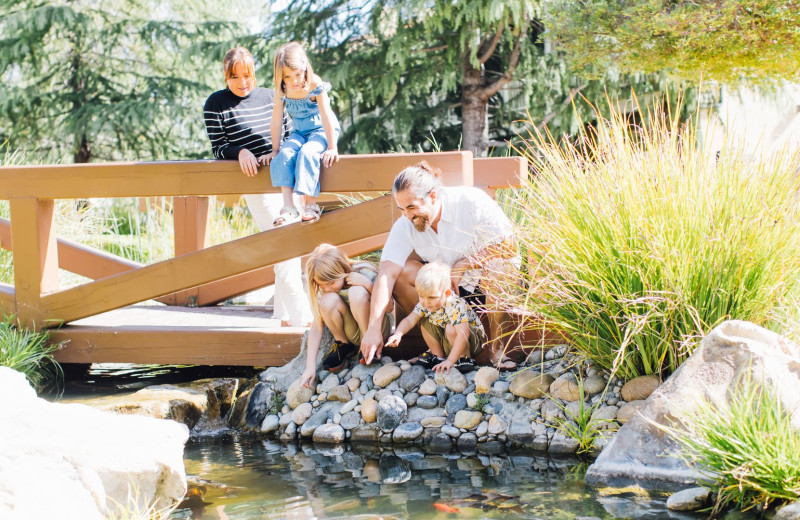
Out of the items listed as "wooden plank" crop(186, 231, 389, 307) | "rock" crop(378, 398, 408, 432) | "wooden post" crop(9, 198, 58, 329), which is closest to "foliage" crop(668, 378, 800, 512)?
"rock" crop(378, 398, 408, 432)

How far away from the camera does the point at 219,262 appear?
5.05 metres

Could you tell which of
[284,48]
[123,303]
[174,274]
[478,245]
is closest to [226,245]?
[174,274]

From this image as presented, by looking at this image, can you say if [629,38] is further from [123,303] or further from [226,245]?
[123,303]

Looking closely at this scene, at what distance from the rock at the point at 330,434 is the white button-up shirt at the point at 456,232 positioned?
3.16 feet

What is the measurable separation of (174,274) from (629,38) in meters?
5.30

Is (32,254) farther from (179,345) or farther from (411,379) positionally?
(411,379)

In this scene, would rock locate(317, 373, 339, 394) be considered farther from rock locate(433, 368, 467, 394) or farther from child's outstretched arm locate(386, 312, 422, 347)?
rock locate(433, 368, 467, 394)

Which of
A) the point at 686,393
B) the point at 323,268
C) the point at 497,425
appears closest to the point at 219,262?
the point at 323,268

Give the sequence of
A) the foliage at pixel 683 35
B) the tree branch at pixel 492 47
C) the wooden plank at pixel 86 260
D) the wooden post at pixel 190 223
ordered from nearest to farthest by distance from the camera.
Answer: the wooden plank at pixel 86 260, the wooden post at pixel 190 223, the foliage at pixel 683 35, the tree branch at pixel 492 47

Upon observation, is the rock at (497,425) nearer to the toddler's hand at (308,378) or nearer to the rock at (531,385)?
the rock at (531,385)

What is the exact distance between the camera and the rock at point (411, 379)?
4.45 metres

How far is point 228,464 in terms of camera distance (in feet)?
13.2

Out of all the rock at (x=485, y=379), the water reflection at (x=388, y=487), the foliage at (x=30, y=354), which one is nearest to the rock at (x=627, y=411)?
the water reflection at (x=388, y=487)

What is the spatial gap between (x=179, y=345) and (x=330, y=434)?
1.38 metres
